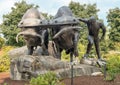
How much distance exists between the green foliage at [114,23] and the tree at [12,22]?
9255 millimetres

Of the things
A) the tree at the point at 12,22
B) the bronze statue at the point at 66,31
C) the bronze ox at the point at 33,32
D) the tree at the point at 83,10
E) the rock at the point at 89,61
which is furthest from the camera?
the tree at the point at 83,10

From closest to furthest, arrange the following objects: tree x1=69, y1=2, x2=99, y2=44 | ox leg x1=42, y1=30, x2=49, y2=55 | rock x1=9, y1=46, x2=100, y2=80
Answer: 1. rock x1=9, y1=46, x2=100, y2=80
2. ox leg x1=42, y1=30, x2=49, y2=55
3. tree x1=69, y1=2, x2=99, y2=44

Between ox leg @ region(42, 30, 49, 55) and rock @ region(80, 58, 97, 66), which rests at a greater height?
ox leg @ region(42, 30, 49, 55)

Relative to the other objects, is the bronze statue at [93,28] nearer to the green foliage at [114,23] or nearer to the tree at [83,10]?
the tree at [83,10]

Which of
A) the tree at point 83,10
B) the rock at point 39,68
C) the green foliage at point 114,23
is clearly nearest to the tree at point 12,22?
the tree at point 83,10

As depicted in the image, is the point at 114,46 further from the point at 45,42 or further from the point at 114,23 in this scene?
the point at 45,42

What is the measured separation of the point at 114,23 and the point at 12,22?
36.2ft

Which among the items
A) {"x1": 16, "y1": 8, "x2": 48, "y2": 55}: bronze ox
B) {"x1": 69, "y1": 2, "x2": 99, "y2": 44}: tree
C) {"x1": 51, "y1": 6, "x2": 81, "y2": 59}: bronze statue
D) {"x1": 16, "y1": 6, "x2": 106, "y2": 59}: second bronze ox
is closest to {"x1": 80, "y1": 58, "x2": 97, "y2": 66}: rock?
{"x1": 16, "y1": 6, "x2": 106, "y2": 59}: second bronze ox

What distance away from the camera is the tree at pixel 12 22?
107 feet

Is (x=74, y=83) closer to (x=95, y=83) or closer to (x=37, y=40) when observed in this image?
(x=95, y=83)

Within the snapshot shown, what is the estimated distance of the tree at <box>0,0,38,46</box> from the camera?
107 feet

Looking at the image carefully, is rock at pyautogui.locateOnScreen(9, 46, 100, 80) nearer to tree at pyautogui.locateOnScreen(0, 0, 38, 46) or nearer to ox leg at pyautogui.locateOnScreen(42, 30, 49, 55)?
ox leg at pyautogui.locateOnScreen(42, 30, 49, 55)

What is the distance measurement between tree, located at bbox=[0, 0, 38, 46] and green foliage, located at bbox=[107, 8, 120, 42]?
9255 millimetres

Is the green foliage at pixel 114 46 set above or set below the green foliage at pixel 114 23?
below
